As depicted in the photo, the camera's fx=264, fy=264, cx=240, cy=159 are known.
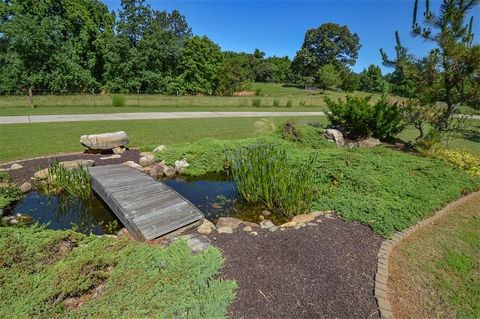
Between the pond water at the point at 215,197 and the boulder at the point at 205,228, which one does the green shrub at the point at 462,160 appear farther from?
the boulder at the point at 205,228

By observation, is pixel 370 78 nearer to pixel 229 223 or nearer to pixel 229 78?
pixel 229 78

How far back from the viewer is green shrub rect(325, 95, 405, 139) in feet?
23.2

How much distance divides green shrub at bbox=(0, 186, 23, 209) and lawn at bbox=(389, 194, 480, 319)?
187 inches

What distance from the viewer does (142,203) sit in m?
3.50

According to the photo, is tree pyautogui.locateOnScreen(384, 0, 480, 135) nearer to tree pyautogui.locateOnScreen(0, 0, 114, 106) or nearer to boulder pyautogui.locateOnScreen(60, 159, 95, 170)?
boulder pyautogui.locateOnScreen(60, 159, 95, 170)

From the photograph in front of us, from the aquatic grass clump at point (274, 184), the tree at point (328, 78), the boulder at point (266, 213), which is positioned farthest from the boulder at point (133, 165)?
the tree at point (328, 78)

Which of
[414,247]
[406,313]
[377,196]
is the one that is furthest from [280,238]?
[377,196]

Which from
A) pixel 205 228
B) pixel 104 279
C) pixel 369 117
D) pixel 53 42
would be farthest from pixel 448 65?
pixel 53 42

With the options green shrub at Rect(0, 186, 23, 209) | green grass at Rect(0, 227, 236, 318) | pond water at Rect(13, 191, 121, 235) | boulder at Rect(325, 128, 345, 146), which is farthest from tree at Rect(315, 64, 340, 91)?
green grass at Rect(0, 227, 236, 318)

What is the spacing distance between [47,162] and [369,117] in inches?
301

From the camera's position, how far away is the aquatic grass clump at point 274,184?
3578 millimetres

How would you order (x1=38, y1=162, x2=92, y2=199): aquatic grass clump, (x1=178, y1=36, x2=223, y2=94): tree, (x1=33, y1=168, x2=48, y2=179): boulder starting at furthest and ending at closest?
(x1=178, y1=36, x2=223, y2=94): tree, (x1=33, y1=168, x2=48, y2=179): boulder, (x1=38, y1=162, x2=92, y2=199): aquatic grass clump

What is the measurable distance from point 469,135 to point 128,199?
12.1 meters

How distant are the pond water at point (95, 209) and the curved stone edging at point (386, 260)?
1320mm
